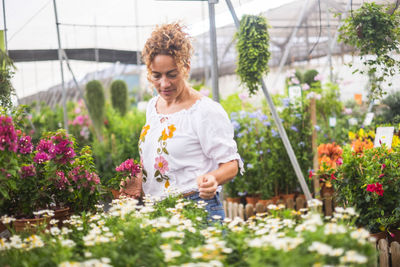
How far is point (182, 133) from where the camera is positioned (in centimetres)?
178

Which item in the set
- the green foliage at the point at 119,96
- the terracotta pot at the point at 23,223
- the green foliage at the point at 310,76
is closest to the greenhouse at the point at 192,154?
the terracotta pot at the point at 23,223

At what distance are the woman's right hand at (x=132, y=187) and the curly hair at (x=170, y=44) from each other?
1.73 ft

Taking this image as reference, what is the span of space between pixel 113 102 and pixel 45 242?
18.7ft

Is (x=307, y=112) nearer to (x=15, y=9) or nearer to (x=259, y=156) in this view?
(x=259, y=156)

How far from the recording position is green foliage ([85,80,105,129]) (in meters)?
5.59

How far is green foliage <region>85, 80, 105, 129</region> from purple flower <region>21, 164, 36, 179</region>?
402 centimetres

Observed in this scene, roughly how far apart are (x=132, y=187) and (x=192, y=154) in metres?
0.36

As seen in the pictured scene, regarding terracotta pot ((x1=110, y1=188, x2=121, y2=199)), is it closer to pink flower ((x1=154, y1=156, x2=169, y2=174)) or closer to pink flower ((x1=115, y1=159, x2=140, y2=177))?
pink flower ((x1=115, y1=159, x2=140, y2=177))

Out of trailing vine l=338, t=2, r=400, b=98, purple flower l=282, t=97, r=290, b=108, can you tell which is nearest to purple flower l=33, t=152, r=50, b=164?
trailing vine l=338, t=2, r=400, b=98

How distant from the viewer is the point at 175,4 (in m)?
4.70

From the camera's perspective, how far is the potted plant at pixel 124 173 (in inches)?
73.6

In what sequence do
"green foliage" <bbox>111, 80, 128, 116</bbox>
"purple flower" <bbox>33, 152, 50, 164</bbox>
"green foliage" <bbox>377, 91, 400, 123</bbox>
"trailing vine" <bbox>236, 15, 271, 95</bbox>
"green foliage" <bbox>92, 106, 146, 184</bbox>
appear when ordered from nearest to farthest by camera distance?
"purple flower" <bbox>33, 152, 50, 164</bbox>, "trailing vine" <bbox>236, 15, 271, 95</bbox>, "green foliage" <bbox>377, 91, 400, 123</bbox>, "green foliage" <bbox>92, 106, 146, 184</bbox>, "green foliage" <bbox>111, 80, 128, 116</bbox>

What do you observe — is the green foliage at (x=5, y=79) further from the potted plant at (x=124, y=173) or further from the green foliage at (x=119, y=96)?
the green foliage at (x=119, y=96)

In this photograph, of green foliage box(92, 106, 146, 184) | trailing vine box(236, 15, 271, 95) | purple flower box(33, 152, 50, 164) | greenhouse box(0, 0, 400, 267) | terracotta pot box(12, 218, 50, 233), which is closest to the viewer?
greenhouse box(0, 0, 400, 267)
